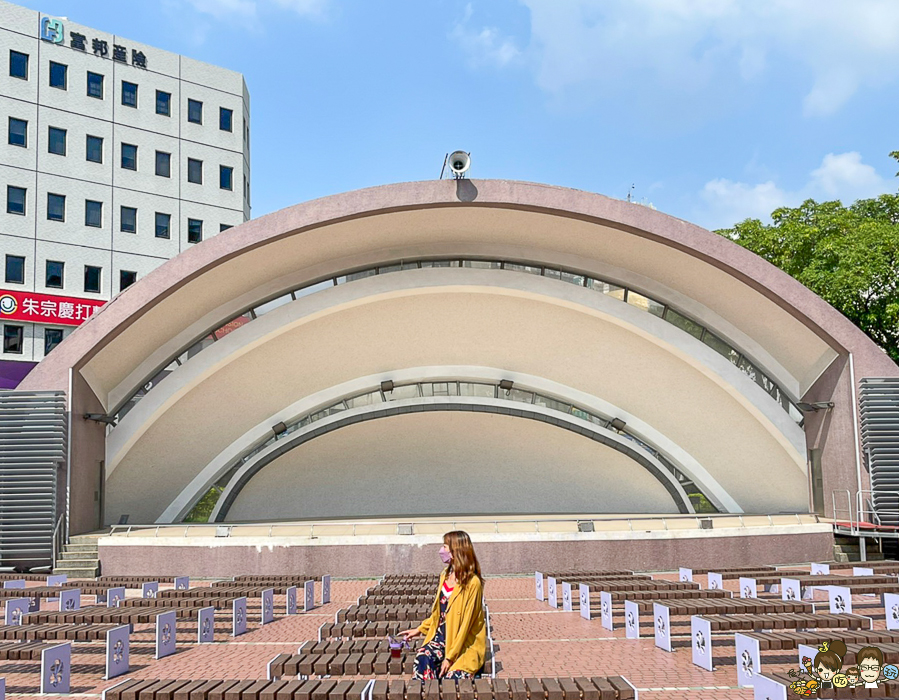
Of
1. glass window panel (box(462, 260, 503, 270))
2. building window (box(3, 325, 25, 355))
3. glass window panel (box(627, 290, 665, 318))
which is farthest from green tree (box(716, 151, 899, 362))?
building window (box(3, 325, 25, 355))

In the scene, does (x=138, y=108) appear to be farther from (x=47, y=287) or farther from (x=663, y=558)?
(x=663, y=558)

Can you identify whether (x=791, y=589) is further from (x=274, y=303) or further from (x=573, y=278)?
(x=274, y=303)

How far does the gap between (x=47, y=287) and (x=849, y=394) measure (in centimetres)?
3047

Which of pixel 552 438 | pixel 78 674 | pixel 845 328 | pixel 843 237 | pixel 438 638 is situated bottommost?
pixel 78 674

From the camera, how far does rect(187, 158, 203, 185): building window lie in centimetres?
3962

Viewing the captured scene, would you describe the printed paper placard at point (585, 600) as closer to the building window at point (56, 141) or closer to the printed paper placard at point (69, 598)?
the printed paper placard at point (69, 598)

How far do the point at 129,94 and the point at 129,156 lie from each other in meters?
3.06

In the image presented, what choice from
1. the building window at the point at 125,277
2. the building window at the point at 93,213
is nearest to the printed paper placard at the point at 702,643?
the building window at the point at 125,277

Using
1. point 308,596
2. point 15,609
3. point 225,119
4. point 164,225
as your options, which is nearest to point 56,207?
point 164,225

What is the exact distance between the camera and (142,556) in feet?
51.3

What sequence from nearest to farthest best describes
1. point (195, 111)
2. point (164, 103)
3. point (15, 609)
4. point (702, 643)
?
1. point (702, 643)
2. point (15, 609)
3. point (164, 103)
4. point (195, 111)

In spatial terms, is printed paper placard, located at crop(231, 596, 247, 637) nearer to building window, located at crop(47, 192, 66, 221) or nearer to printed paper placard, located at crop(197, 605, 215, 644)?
printed paper placard, located at crop(197, 605, 215, 644)

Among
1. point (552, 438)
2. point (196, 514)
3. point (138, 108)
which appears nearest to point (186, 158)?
point (138, 108)

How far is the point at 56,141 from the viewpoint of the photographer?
116 feet
